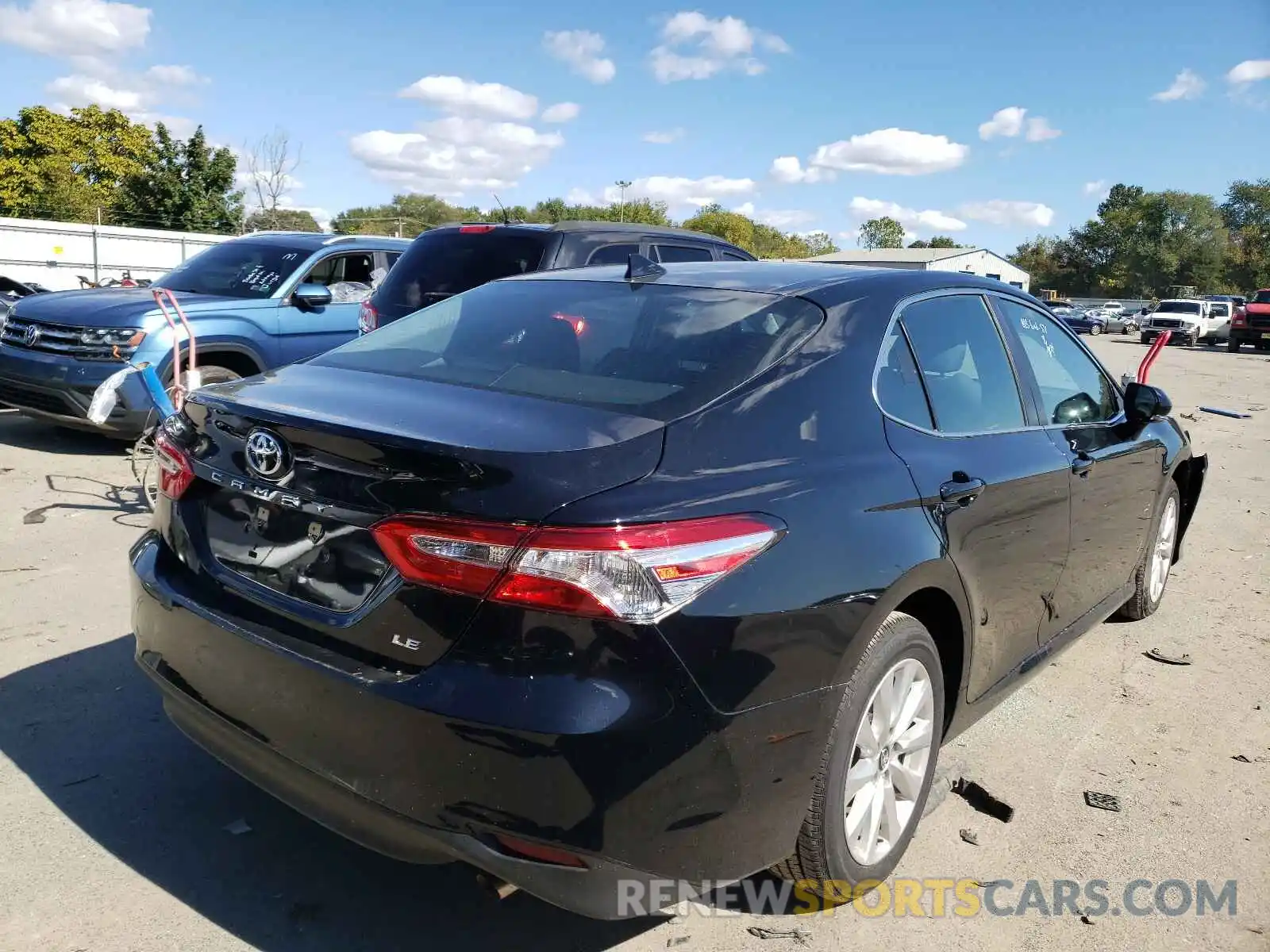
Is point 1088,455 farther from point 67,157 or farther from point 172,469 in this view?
point 67,157

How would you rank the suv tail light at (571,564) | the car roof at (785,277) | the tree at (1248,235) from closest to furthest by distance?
the suv tail light at (571,564)
the car roof at (785,277)
the tree at (1248,235)

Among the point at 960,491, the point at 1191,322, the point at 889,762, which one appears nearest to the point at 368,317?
the point at 960,491

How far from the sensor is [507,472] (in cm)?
214

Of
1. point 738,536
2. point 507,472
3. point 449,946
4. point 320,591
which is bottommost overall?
point 449,946

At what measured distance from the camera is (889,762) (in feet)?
A: 9.05

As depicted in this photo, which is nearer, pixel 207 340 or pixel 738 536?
pixel 738 536

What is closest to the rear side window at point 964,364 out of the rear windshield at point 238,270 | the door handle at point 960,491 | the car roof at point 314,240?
the door handle at point 960,491

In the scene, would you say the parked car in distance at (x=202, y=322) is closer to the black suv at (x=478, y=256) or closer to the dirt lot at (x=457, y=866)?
the black suv at (x=478, y=256)

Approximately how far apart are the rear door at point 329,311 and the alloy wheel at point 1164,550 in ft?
22.0

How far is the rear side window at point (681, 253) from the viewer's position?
826 cm

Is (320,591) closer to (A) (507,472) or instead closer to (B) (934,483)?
(A) (507,472)

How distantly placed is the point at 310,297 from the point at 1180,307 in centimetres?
4647

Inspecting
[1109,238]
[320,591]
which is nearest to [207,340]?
[320,591]

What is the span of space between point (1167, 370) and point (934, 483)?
82.8 feet
